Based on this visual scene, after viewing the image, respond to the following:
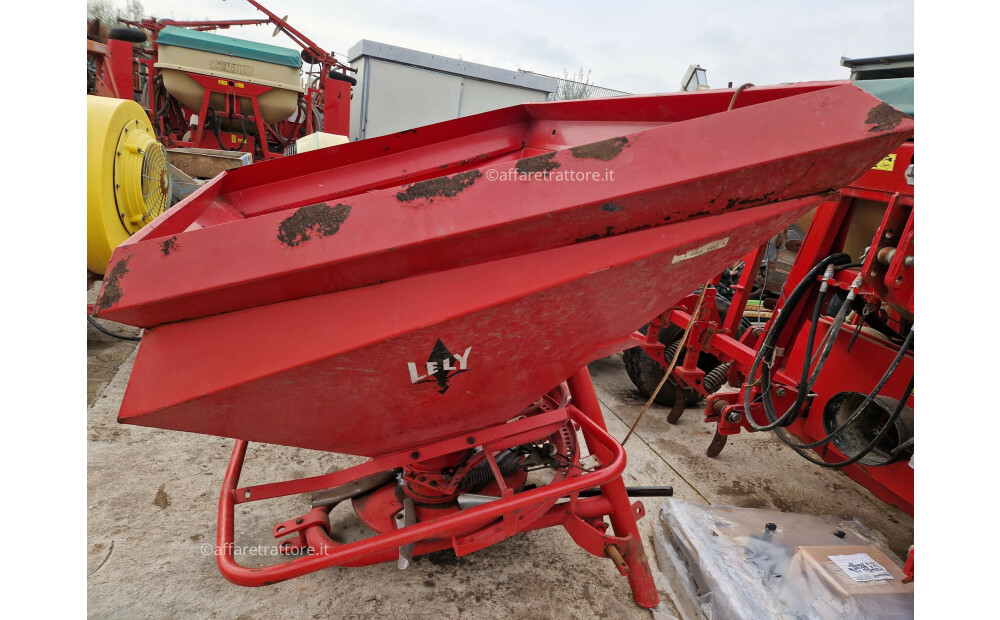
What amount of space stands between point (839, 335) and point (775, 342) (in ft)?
0.87

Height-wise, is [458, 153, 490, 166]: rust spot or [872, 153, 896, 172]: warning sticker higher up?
[872, 153, 896, 172]: warning sticker

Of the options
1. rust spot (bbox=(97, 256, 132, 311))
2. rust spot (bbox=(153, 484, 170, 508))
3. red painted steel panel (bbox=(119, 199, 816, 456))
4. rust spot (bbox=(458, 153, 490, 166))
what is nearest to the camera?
rust spot (bbox=(97, 256, 132, 311))

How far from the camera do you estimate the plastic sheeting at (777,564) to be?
175 centimetres

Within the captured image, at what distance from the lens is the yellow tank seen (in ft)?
10.1

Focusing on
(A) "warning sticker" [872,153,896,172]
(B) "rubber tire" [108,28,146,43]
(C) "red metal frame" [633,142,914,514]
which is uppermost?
(B) "rubber tire" [108,28,146,43]

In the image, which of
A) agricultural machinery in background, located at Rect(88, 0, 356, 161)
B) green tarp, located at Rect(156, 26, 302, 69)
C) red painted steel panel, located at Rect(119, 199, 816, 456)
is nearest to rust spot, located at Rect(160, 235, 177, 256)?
red painted steel panel, located at Rect(119, 199, 816, 456)

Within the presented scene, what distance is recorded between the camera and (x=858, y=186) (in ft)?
7.28

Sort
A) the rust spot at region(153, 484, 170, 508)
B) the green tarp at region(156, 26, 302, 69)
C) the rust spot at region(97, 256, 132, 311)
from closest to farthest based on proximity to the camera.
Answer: the rust spot at region(97, 256, 132, 311) < the rust spot at region(153, 484, 170, 508) < the green tarp at region(156, 26, 302, 69)

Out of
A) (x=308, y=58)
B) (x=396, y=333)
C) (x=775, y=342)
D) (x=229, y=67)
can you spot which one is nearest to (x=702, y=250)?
(x=396, y=333)

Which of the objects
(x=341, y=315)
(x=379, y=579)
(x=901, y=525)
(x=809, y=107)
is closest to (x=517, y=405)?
(x=341, y=315)

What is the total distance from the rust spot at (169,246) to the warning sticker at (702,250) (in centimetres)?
122

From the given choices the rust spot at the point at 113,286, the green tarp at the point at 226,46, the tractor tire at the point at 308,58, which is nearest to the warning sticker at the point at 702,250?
the rust spot at the point at 113,286

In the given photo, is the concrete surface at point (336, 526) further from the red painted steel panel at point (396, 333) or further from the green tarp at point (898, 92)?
the green tarp at point (898, 92)

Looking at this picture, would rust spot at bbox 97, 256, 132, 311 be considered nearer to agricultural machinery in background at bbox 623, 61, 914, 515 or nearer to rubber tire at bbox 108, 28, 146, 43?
agricultural machinery in background at bbox 623, 61, 914, 515
